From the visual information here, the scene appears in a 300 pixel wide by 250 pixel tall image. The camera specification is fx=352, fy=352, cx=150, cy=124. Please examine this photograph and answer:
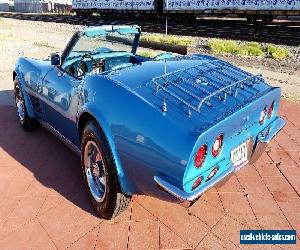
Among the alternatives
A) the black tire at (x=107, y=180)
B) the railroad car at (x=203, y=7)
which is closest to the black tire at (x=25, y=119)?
the black tire at (x=107, y=180)

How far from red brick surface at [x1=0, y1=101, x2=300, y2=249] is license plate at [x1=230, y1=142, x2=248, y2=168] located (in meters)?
0.25

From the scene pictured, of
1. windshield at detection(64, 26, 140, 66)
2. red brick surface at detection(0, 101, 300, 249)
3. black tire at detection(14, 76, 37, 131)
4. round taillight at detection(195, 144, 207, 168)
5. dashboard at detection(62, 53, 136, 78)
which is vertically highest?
windshield at detection(64, 26, 140, 66)

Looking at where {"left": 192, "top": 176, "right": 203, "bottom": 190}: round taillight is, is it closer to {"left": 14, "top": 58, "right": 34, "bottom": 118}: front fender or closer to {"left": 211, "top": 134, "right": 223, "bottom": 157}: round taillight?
{"left": 211, "top": 134, "right": 223, "bottom": 157}: round taillight

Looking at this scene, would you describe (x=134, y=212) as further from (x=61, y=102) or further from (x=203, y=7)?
(x=203, y=7)

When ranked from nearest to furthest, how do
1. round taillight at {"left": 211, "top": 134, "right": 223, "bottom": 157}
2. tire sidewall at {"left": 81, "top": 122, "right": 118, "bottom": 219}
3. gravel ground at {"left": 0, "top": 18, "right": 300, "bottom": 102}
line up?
1. round taillight at {"left": 211, "top": 134, "right": 223, "bottom": 157}
2. tire sidewall at {"left": 81, "top": 122, "right": 118, "bottom": 219}
3. gravel ground at {"left": 0, "top": 18, "right": 300, "bottom": 102}

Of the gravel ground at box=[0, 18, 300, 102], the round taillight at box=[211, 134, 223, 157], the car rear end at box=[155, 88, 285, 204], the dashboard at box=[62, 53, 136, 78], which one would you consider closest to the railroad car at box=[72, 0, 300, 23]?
the gravel ground at box=[0, 18, 300, 102]

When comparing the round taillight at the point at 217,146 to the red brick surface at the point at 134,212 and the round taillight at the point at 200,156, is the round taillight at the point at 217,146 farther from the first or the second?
the red brick surface at the point at 134,212

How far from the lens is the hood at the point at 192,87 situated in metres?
2.73

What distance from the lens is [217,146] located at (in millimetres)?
2699

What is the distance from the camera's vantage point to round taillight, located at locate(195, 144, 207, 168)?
254 centimetres

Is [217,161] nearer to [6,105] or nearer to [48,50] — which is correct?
[6,105]

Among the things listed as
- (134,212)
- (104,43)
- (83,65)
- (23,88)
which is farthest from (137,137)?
(23,88)

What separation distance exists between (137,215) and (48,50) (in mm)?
11651

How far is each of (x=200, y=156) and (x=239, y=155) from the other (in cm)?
58
